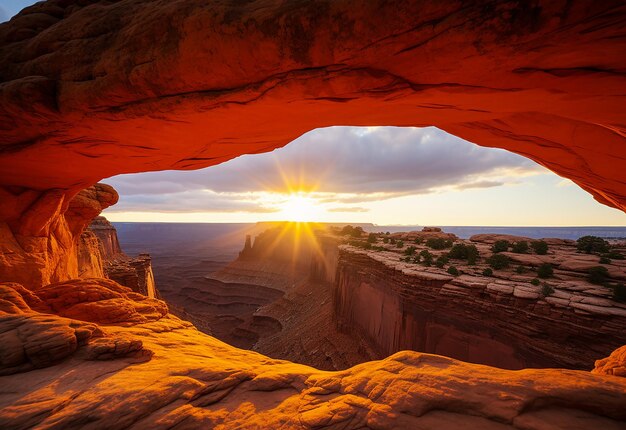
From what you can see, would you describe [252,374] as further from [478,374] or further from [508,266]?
[508,266]

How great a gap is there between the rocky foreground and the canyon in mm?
35

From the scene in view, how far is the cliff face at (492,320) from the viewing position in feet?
37.6

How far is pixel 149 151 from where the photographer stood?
894 centimetres

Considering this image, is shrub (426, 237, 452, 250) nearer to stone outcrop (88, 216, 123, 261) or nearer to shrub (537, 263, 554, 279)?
shrub (537, 263, 554, 279)

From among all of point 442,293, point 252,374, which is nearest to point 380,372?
point 252,374

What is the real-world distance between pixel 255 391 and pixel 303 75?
6842 millimetres

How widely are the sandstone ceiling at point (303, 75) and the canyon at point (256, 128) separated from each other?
0.04 metres

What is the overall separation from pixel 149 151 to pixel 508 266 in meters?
22.5

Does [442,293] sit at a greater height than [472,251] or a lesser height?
lesser

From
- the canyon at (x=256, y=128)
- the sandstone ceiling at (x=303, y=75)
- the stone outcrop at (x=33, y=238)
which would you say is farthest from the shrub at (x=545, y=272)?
the stone outcrop at (x=33, y=238)

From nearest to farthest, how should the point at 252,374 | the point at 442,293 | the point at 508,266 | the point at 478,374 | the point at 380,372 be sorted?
the point at 478,374
the point at 380,372
the point at 252,374
the point at 442,293
the point at 508,266

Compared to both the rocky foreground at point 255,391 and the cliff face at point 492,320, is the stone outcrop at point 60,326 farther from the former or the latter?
the cliff face at point 492,320

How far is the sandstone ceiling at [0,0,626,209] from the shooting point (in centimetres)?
409

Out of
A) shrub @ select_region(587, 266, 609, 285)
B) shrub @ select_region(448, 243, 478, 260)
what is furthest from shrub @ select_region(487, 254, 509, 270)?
shrub @ select_region(587, 266, 609, 285)
